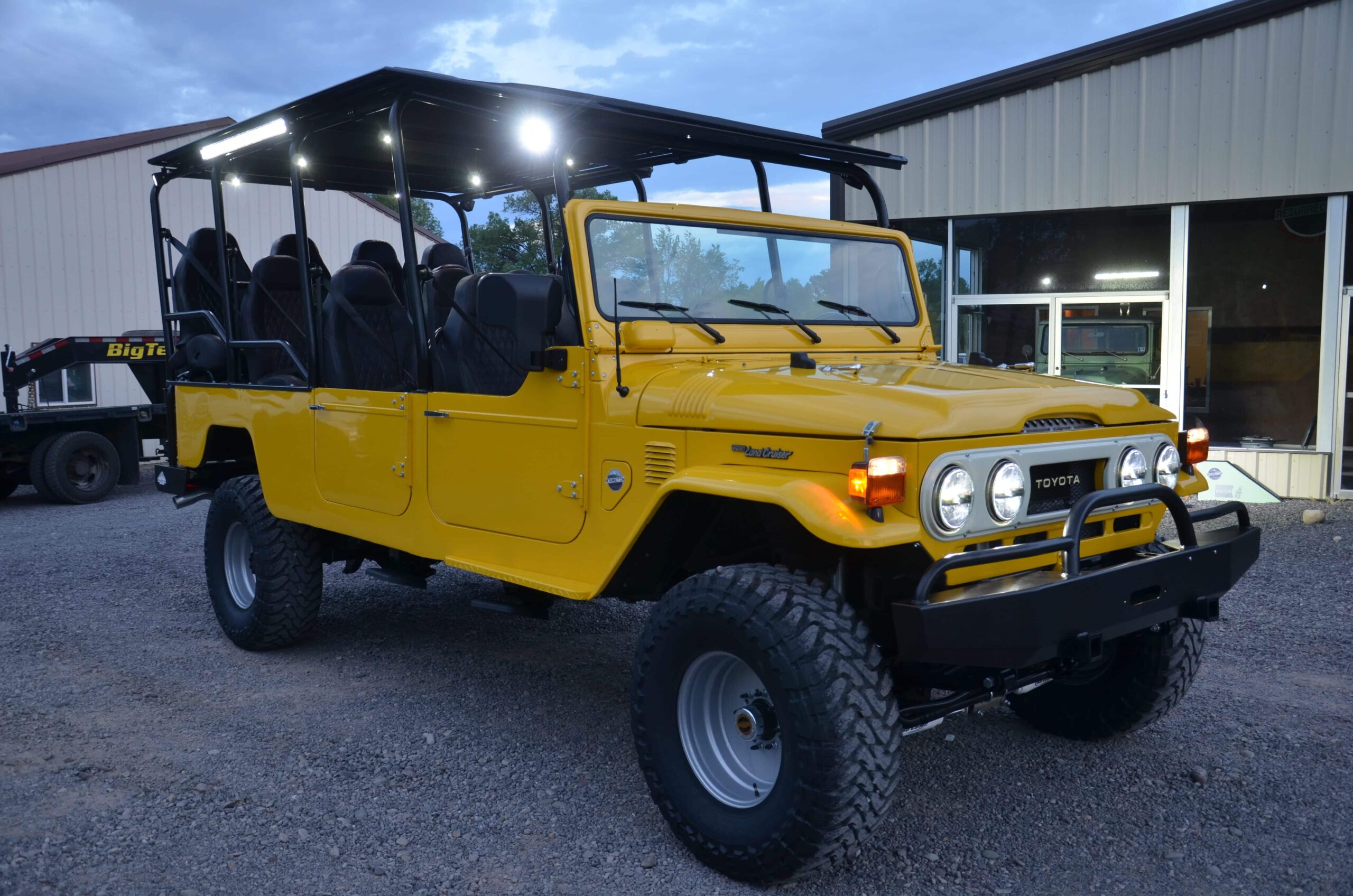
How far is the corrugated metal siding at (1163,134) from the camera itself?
374 inches

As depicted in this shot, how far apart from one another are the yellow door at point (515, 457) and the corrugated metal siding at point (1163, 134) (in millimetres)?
8228

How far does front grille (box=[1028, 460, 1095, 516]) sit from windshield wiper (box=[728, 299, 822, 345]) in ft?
3.89

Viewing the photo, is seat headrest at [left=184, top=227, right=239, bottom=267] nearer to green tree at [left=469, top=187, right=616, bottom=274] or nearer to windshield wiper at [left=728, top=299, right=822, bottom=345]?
green tree at [left=469, top=187, right=616, bottom=274]

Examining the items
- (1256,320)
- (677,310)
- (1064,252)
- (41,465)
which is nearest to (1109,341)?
(1064,252)

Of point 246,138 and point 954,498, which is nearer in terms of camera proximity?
point 954,498

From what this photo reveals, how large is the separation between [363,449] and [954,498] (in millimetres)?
2796

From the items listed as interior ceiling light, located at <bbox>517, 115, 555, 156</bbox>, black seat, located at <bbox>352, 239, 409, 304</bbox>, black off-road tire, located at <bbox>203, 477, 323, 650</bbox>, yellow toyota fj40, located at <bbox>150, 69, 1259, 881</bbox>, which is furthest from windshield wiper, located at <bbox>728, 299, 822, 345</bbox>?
black seat, located at <bbox>352, 239, 409, 304</bbox>

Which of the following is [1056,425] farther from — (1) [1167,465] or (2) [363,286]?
(2) [363,286]

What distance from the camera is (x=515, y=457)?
12.5 ft

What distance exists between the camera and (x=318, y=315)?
5074 millimetres

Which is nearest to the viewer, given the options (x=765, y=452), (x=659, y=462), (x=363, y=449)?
(x=765, y=452)

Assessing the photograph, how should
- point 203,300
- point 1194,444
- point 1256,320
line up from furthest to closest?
point 1256,320 → point 203,300 → point 1194,444

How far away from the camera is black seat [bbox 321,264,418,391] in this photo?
488 centimetres

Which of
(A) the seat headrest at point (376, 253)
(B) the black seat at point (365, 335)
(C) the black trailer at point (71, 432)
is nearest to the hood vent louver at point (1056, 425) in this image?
(B) the black seat at point (365, 335)
